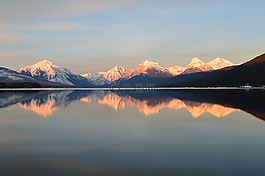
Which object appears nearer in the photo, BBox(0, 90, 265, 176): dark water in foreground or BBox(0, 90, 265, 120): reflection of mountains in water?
BBox(0, 90, 265, 176): dark water in foreground

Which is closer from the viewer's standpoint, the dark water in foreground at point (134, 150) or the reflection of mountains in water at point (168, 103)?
the dark water in foreground at point (134, 150)

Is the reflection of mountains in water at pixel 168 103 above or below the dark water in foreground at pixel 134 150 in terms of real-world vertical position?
below

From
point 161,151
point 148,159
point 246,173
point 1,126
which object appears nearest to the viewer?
point 246,173

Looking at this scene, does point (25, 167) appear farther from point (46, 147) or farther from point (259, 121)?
point (259, 121)

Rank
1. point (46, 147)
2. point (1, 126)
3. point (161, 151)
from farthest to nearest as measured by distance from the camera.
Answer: point (1, 126) → point (46, 147) → point (161, 151)

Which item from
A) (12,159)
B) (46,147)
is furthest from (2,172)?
(46,147)

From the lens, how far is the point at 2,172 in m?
12.4

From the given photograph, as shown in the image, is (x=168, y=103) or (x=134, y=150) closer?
(x=134, y=150)

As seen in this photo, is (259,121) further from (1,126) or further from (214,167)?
(1,126)

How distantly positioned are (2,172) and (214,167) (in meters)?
7.71

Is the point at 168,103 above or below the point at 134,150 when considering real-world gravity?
below

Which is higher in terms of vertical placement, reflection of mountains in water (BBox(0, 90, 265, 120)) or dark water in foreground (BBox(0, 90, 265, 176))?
dark water in foreground (BBox(0, 90, 265, 176))

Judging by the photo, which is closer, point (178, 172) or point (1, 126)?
point (178, 172)

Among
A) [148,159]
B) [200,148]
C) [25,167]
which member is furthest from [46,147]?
[200,148]
